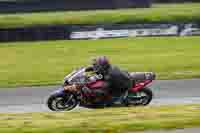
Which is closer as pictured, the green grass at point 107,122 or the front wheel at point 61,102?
the green grass at point 107,122

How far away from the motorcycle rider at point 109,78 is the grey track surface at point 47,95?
Result: 1020mm

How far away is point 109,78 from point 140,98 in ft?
3.13

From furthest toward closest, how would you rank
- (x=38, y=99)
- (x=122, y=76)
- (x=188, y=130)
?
(x=38, y=99), (x=122, y=76), (x=188, y=130)

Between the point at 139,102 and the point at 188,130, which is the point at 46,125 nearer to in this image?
the point at 188,130

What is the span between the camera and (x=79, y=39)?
2916cm

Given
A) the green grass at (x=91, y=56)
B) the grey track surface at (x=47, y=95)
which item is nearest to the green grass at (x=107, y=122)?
the grey track surface at (x=47, y=95)

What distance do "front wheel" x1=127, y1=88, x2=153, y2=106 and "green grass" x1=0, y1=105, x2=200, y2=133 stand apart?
3.43 metres

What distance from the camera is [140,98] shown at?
48.3 ft

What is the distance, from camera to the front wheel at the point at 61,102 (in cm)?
1439

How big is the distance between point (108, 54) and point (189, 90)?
10267 millimetres

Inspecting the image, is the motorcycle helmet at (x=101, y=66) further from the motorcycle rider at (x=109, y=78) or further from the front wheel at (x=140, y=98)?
the front wheel at (x=140, y=98)

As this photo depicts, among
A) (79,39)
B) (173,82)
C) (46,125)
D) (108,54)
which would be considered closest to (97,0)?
(79,39)

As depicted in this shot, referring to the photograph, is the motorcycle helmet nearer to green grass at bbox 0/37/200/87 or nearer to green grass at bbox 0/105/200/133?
green grass at bbox 0/105/200/133

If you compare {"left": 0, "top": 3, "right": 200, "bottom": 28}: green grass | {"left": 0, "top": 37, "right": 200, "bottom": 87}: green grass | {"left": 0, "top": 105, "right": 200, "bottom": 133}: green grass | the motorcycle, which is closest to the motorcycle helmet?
the motorcycle
